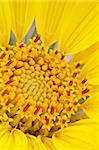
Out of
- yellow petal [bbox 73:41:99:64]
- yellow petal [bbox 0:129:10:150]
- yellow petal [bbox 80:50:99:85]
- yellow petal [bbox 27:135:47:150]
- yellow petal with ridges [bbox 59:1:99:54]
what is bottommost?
yellow petal [bbox 27:135:47:150]

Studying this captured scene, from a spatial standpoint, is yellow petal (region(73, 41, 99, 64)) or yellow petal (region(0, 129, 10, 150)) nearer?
yellow petal (region(0, 129, 10, 150))

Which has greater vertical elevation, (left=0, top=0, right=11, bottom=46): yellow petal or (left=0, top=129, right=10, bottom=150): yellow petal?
(left=0, top=0, right=11, bottom=46): yellow petal

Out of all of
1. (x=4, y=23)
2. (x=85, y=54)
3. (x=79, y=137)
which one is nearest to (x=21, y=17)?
(x=4, y=23)

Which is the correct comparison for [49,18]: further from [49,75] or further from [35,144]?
[35,144]

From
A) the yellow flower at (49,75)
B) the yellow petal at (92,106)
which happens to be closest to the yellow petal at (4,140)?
the yellow flower at (49,75)

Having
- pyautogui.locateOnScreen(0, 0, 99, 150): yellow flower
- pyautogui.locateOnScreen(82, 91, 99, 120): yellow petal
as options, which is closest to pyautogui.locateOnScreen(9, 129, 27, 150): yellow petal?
pyautogui.locateOnScreen(0, 0, 99, 150): yellow flower

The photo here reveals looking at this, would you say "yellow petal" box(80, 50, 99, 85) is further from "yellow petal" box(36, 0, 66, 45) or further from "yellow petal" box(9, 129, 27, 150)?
"yellow petal" box(9, 129, 27, 150)

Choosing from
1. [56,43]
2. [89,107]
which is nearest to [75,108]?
[89,107]

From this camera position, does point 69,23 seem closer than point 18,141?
No
